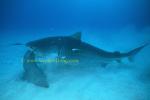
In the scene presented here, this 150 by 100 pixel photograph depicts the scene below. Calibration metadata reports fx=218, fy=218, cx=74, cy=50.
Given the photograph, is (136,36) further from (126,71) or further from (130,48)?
(126,71)

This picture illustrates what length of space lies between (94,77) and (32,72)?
105cm

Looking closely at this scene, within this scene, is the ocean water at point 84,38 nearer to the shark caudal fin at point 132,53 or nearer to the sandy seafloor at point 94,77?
the sandy seafloor at point 94,77

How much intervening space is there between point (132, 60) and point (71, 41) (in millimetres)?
1149

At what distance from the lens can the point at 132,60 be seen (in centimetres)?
387

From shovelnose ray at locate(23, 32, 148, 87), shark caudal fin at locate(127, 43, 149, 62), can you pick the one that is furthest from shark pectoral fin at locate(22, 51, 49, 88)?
shark caudal fin at locate(127, 43, 149, 62)

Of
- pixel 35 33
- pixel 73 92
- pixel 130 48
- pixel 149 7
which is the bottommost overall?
pixel 73 92

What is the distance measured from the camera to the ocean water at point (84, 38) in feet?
10.9

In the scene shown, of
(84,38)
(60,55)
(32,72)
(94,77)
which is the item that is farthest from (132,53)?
(32,72)

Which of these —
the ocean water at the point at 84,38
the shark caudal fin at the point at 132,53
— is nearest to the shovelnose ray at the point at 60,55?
the shark caudal fin at the point at 132,53

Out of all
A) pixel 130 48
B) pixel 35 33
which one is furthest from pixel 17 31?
pixel 130 48

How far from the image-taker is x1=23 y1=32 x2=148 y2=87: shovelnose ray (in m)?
3.34

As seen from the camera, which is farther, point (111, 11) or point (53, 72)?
point (111, 11)

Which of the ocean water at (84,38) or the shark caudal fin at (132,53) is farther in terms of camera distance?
the shark caudal fin at (132,53)

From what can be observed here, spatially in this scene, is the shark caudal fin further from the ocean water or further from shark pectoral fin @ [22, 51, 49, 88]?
shark pectoral fin @ [22, 51, 49, 88]
